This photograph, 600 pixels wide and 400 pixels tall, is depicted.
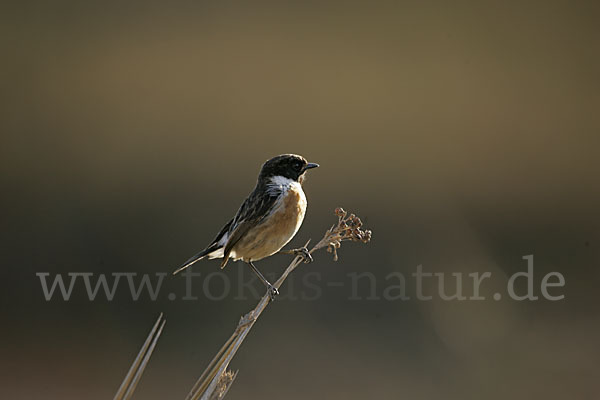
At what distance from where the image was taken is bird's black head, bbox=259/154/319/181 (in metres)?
4.44

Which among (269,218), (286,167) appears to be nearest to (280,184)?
(286,167)

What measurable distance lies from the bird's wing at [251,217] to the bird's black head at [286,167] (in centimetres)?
19

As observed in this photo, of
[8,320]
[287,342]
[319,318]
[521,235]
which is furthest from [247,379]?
[521,235]

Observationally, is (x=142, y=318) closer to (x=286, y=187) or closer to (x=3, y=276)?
(x=3, y=276)

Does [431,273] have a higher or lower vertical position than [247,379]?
higher

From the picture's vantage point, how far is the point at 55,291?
9.43 m

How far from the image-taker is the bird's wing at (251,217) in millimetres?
4219

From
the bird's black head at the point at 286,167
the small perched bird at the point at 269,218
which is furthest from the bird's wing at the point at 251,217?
the bird's black head at the point at 286,167

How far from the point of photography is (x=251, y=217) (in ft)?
14.0

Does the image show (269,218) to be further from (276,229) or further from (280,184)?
(280,184)

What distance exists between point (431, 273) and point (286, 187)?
194 inches

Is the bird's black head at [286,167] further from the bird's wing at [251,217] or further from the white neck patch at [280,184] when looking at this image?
the bird's wing at [251,217]

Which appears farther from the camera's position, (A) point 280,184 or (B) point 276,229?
(A) point 280,184

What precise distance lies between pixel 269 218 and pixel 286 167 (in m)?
0.41
